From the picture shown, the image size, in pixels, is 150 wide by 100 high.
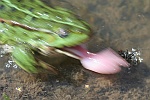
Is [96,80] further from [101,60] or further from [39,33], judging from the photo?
[39,33]

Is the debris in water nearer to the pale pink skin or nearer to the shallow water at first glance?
the shallow water

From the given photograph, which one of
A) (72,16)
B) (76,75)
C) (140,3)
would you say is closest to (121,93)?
(76,75)

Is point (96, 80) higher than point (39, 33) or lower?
lower

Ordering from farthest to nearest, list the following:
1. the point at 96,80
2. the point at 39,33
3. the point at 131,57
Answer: the point at 131,57, the point at 96,80, the point at 39,33

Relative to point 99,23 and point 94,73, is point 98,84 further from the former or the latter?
point 99,23

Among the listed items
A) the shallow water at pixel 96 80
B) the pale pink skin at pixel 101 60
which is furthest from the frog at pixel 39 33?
the shallow water at pixel 96 80

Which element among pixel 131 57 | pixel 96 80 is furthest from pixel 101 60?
pixel 131 57

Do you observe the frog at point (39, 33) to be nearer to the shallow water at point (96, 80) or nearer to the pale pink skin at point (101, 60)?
the pale pink skin at point (101, 60)

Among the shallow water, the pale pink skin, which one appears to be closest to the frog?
the pale pink skin
